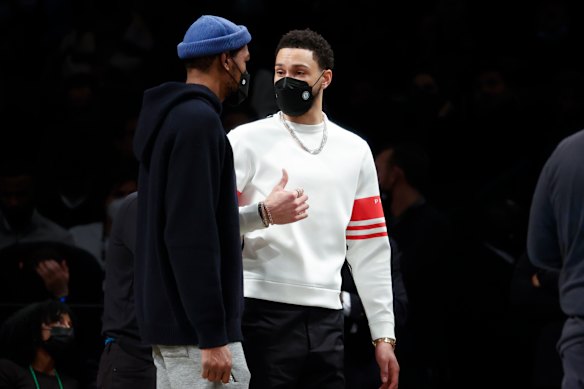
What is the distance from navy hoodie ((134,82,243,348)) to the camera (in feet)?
11.2

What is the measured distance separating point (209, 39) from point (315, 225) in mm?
834

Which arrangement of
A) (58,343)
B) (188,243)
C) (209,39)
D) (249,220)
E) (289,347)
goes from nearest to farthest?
(188,243) < (209,39) < (249,220) < (289,347) < (58,343)

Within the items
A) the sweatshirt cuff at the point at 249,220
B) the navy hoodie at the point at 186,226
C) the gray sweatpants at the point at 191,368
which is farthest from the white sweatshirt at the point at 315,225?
the gray sweatpants at the point at 191,368

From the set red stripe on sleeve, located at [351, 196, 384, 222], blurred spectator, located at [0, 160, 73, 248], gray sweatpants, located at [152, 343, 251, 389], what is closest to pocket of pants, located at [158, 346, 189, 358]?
gray sweatpants, located at [152, 343, 251, 389]

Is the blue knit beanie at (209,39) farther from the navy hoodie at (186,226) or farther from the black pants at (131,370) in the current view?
the black pants at (131,370)

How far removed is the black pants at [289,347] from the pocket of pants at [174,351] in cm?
64

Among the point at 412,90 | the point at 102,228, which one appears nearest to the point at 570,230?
the point at 102,228

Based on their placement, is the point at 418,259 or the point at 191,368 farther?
the point at 418,259

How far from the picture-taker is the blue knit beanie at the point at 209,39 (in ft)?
12.1

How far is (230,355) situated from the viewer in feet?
11.4

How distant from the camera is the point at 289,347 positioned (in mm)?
4148

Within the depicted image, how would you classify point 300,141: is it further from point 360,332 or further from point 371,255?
point 360,332

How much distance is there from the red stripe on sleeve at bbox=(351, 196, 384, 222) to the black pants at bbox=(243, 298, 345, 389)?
0.38 meters

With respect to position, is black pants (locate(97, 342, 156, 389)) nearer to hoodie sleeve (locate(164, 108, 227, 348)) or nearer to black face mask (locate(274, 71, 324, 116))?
black face mask (locate(274, 71, 324, 116))
